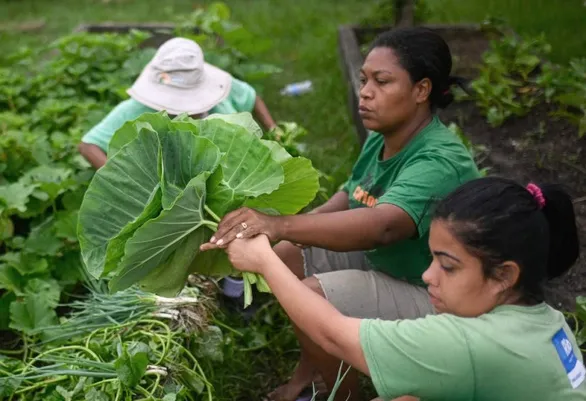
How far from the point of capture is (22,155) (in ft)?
12.4

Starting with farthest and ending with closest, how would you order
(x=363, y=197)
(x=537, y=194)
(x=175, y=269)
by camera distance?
1. (x=363, y=197)
2. (x=175, y=269)
3. (x=537, y=194)

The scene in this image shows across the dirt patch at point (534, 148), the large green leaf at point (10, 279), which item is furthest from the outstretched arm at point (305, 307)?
the dirt patch at point (534, 148)

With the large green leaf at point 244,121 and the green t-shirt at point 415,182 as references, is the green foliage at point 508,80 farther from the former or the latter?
the large green leaf at point 244,121

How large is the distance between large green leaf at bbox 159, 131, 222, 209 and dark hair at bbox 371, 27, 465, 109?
2.60 feet

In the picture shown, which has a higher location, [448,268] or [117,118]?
[448,268]

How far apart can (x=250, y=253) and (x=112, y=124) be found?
1.54 metres

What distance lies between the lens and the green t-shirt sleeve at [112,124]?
332 centimetres

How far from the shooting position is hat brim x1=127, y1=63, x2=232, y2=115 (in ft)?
10.9

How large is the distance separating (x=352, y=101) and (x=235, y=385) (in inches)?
99.7

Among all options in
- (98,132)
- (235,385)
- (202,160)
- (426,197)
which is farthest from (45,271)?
(426,197)

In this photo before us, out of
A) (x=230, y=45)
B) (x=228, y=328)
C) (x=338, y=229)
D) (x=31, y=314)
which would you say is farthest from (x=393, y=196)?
(x=230, y=45)

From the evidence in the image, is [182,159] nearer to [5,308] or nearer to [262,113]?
[5,308]

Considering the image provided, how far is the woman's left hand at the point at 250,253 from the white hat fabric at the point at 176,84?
1.35 m

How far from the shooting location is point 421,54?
2480 millimetres
